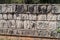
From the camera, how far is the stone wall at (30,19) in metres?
6.29

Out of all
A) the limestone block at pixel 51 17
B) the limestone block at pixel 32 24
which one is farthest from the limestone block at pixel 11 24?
the limestone block at pixel 51 17

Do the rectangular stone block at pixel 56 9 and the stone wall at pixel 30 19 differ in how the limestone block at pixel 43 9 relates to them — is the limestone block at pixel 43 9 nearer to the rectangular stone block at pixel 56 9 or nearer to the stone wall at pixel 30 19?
the stone wall at pixel 30 19

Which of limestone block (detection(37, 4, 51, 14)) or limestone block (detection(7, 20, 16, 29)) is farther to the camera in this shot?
limestone block (detection(7, 20, 16, 29))

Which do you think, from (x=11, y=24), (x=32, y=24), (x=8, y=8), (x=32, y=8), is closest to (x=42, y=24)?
(x=32, y=24)

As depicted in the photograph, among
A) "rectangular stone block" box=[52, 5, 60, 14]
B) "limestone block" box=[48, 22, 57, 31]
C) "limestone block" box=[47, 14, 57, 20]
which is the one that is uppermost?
"rectangular stone block" box=[52, 5, 60, 14]

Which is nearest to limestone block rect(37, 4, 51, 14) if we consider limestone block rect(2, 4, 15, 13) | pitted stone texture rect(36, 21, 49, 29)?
pitted stone texture rect(36, 21, 49, 29)

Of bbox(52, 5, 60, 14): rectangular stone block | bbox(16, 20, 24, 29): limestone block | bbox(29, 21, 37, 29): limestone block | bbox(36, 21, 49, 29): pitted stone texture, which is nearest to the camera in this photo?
bbox(52, 5, 60, 14): rectangular stone block

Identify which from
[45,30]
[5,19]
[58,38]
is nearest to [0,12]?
[5,19]

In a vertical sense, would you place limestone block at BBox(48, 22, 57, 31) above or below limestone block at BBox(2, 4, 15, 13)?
below

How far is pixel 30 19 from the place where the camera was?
6477 millimetres

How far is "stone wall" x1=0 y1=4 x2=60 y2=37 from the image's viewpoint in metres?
6.29

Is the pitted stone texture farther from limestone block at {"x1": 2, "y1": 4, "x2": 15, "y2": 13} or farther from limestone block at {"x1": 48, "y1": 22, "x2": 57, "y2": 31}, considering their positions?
limestone block at {"x1": 2, "y1": 4, "x2": 15, "y2": 13}

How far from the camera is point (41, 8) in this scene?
6.38 meters

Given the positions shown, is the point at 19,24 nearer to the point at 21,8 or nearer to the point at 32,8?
the point at 21,8
